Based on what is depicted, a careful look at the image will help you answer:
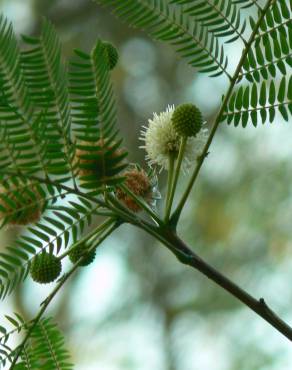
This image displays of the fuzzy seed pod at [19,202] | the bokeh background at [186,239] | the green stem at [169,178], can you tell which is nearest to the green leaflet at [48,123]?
the fuzzy seed pod at [19,202]

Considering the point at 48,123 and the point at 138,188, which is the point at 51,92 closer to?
the point at 48,123

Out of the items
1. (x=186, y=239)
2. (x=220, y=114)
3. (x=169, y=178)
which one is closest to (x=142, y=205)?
(x=169, y=178)

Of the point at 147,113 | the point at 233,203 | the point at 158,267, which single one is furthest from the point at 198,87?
the point at 158,267

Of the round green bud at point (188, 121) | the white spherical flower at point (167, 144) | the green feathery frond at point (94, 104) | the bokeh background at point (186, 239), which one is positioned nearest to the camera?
the green feathery frond at point (94, 104)

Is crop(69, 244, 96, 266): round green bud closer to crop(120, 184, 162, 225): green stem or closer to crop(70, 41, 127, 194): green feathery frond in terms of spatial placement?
crop(120, 184, 162, 225): green stem

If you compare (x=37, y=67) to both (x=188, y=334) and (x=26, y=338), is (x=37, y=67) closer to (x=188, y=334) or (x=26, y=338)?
(x=26, y=338)

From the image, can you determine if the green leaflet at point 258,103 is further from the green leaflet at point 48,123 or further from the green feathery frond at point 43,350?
Answer: the green feathery frond at point 43,350
